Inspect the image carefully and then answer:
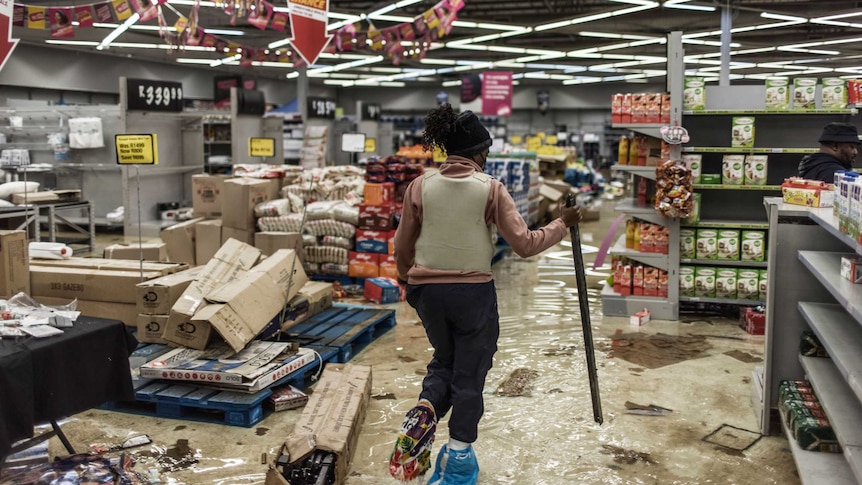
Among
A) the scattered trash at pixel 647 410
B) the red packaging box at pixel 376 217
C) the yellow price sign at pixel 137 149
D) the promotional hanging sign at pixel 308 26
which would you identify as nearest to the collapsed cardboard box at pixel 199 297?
the yellow price sign at pixel 137 149

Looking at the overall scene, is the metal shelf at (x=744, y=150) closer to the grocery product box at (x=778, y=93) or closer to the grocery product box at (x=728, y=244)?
the grocery product box at (x=778, y=93)

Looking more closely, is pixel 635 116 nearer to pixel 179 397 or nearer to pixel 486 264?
pixel 486 264

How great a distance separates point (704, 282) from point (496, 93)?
10598 mm

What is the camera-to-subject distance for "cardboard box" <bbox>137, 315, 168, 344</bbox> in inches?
191

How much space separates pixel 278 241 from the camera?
7594 millimetres

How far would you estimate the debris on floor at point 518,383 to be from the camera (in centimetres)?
468

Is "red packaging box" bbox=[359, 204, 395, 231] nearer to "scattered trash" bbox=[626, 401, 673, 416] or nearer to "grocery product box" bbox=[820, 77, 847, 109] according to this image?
"scattered trash" bbox=[626, 401, 673, 416]

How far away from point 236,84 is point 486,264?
15545 millimetres

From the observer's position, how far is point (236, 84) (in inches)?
690

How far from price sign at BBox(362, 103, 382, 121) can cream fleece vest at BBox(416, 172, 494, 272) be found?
15.2 meters

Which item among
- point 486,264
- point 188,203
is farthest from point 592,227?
point 486,264

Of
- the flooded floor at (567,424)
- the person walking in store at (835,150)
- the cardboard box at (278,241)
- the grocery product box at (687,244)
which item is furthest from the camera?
the cardboard box at (278,241)

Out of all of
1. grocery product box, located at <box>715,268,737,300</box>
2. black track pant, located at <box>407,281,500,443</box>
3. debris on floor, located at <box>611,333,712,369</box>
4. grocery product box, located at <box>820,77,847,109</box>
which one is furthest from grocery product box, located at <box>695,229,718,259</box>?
black track pant, located at <box>407,281,500,443</box>

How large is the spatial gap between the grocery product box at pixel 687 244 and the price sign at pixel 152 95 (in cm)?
823
